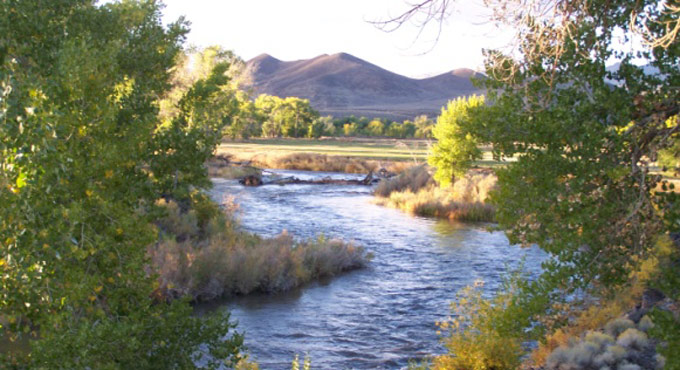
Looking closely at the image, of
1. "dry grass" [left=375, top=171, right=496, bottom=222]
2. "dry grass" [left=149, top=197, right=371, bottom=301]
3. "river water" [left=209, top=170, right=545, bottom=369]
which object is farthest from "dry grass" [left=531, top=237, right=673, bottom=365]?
"dry grass" [left=375, top=171, right=496, bottom=222]

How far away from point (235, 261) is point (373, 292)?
11.9ft

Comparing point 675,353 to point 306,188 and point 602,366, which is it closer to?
point 602,366

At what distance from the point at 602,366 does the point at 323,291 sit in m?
8.06

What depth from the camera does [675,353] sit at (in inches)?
220

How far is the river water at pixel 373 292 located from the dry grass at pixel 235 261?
426 mm

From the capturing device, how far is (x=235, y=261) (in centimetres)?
1579

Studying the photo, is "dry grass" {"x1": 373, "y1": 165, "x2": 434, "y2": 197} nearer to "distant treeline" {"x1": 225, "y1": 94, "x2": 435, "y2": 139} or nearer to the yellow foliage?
the yellow foliage

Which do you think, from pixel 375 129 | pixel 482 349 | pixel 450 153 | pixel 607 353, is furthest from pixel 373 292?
pixel 375 129

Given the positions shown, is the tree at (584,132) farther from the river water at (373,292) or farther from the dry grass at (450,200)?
the dry grass at (450,200)

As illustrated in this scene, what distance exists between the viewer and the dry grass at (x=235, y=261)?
1470 centimetres

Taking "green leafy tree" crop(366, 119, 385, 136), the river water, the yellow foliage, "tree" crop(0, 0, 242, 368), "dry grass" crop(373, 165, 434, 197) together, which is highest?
"green leafy tree" crop(366, 119, 385, 136)

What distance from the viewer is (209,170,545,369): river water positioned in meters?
11.9

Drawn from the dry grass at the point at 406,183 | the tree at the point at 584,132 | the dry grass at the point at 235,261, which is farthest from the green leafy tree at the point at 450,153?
the tree at the point at 584,132

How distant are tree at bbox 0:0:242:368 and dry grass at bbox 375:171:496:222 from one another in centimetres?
2320
